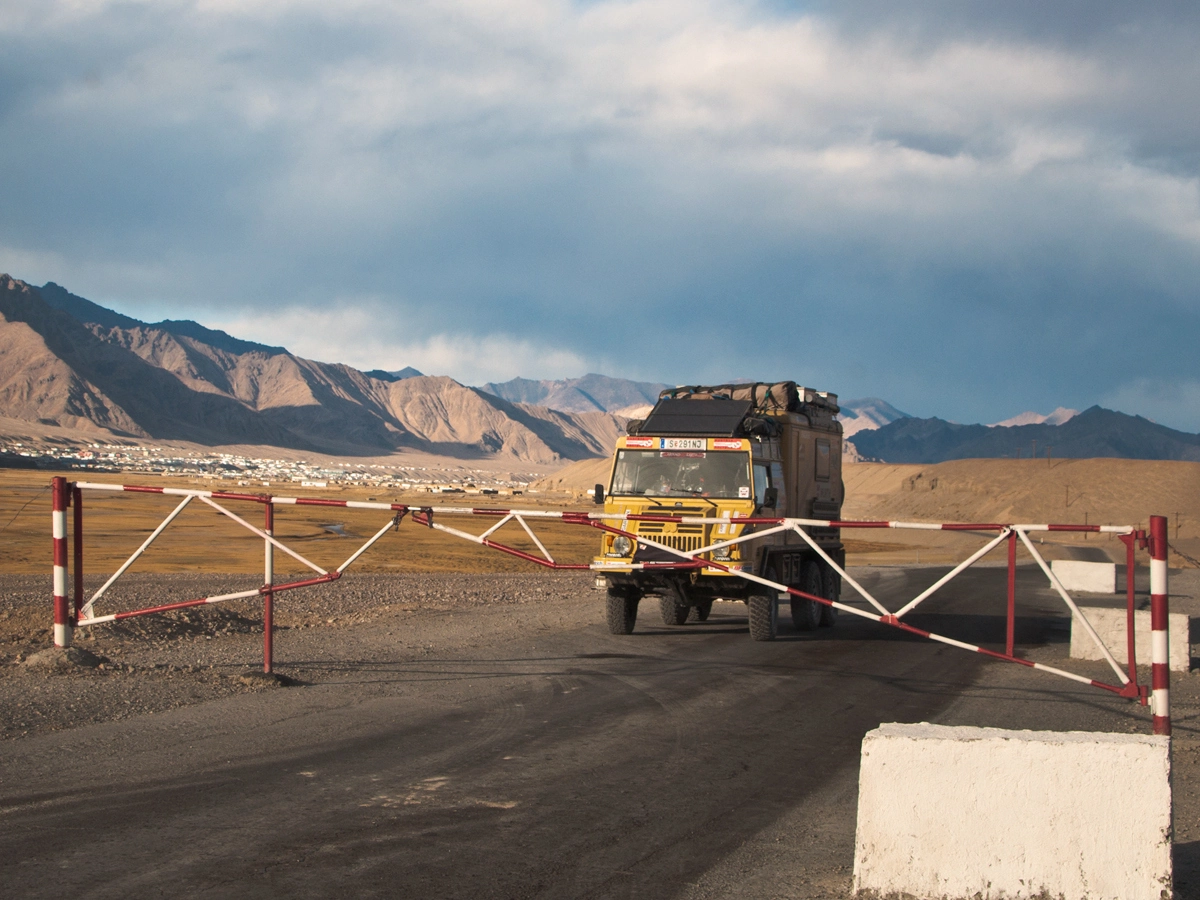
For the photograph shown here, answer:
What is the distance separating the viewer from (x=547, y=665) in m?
13.0

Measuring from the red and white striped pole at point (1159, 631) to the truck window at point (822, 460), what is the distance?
38.0 feet

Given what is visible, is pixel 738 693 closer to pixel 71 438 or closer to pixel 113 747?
pixel 113 747

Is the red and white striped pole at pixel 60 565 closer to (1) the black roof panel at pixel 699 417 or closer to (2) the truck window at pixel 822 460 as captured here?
(1) the black roof panel at pixel 699 417

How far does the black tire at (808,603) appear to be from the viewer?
57.0 ft

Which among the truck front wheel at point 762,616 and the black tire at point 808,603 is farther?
the black tire at point 808,603

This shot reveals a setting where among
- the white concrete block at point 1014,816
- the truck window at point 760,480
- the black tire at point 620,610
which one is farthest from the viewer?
the black tire at point 620,610

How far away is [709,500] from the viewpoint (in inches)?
602

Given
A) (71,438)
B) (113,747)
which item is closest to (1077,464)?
(113,747)

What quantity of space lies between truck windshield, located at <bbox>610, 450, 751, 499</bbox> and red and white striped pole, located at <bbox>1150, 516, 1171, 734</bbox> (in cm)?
809

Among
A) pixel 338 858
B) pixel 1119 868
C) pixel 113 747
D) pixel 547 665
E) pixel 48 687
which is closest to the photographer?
pixel 1119 868

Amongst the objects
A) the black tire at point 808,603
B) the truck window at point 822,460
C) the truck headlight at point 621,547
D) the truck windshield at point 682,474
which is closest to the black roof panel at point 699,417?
the truck windshield at point 682,474

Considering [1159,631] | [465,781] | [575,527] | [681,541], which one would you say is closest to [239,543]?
[575,527]

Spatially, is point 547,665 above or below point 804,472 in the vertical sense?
below

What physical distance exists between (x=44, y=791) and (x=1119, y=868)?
640 cm
